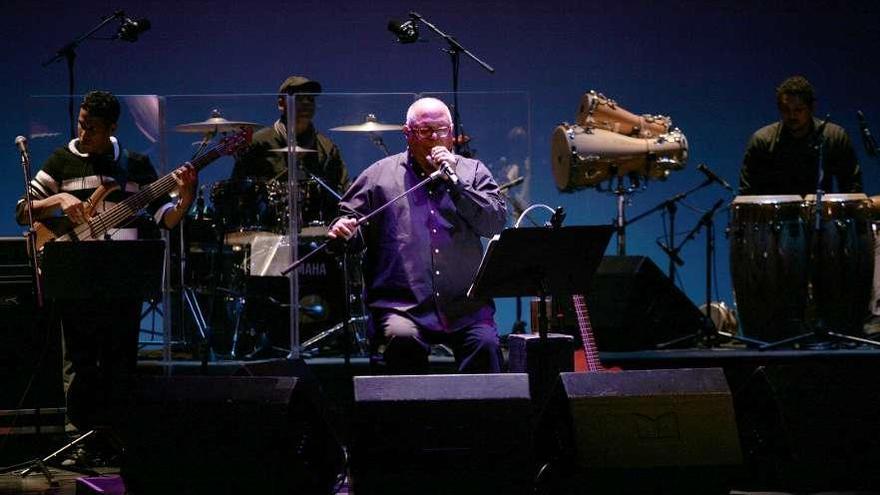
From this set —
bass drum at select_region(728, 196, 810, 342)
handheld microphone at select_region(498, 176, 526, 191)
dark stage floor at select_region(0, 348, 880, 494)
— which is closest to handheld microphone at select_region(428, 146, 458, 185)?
dark stage floor at select_region(0, 348, 880, 494)

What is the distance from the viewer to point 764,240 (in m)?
7.42

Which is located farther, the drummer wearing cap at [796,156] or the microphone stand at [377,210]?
the drummer wearing cap at [796,156]

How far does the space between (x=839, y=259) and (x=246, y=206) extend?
391 centimetres

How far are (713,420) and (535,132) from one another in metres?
5.47

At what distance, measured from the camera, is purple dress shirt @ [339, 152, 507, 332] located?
5.14m

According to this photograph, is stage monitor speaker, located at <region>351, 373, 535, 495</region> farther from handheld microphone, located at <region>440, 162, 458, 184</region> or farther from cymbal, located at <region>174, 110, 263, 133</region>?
cymbal, located at <region>174, 110, 263, 133</region>

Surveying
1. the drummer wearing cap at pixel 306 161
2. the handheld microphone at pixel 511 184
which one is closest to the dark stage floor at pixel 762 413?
the drummer wearing cap at pixel 306 161

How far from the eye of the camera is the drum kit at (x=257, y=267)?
696 cm

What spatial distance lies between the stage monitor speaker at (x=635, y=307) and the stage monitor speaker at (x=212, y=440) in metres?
3.46

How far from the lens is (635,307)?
7289 mm

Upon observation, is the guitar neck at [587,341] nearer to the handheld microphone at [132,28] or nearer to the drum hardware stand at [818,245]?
the drum hardware stand at [818,245]

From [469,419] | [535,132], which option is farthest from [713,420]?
[535,132]

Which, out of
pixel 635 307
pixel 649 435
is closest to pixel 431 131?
pixel 649 435

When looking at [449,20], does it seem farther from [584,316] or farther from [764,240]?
[584,316]
